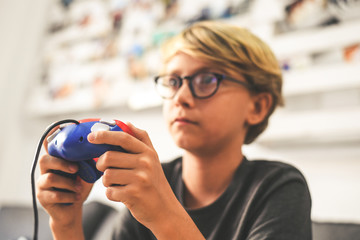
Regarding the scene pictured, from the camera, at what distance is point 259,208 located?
69cm

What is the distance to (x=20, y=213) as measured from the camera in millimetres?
1448

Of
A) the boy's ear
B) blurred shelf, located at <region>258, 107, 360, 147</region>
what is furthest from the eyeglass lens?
blurred shelf, located at <region>258, 107, 360, 147</region>

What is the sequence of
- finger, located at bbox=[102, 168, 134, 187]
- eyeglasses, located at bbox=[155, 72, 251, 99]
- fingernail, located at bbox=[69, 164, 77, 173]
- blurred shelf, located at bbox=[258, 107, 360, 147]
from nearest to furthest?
finger, located at bbox=[102, 168, 134, 187], fingernail, located at bbox=[69, 164, 77, 173], eyeglasses, located at bbox=[155, 72, 251, 99], blurred shelf, located at bbox=[258, 107, 360, 147]

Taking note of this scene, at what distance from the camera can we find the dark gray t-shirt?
0.62 metres

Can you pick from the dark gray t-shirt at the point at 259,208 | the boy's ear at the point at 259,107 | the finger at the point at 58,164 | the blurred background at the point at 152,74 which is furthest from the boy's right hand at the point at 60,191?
the blurred background at the point at 152,74

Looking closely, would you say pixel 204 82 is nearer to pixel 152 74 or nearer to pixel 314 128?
pixel 314 128

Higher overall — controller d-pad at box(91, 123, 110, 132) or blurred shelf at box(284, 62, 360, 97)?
controller d-pad at box(91, 123, 110, 132)

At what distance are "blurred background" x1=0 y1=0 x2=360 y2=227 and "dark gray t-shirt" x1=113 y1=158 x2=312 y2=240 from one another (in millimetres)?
494

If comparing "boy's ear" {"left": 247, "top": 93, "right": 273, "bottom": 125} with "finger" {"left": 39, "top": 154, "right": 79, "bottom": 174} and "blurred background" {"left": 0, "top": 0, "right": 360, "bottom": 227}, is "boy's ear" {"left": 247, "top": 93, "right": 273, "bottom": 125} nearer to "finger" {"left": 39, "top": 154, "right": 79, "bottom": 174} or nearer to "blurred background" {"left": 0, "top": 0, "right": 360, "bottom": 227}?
"blurred background" {"left": 0, "top": 0, "right": 360, "bottom": 227}

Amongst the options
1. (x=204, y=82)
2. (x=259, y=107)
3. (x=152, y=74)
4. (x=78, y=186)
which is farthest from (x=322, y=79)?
(x=78, y=186)

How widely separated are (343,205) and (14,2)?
97.4 inches

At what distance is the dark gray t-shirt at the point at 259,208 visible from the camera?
0.62 meters

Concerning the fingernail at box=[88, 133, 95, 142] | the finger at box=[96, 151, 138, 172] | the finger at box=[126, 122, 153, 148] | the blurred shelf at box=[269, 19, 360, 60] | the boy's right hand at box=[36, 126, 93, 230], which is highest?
the blurred shelf at box=[269, 19, 360, 60]

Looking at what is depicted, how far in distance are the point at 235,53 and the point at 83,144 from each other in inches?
18.2
